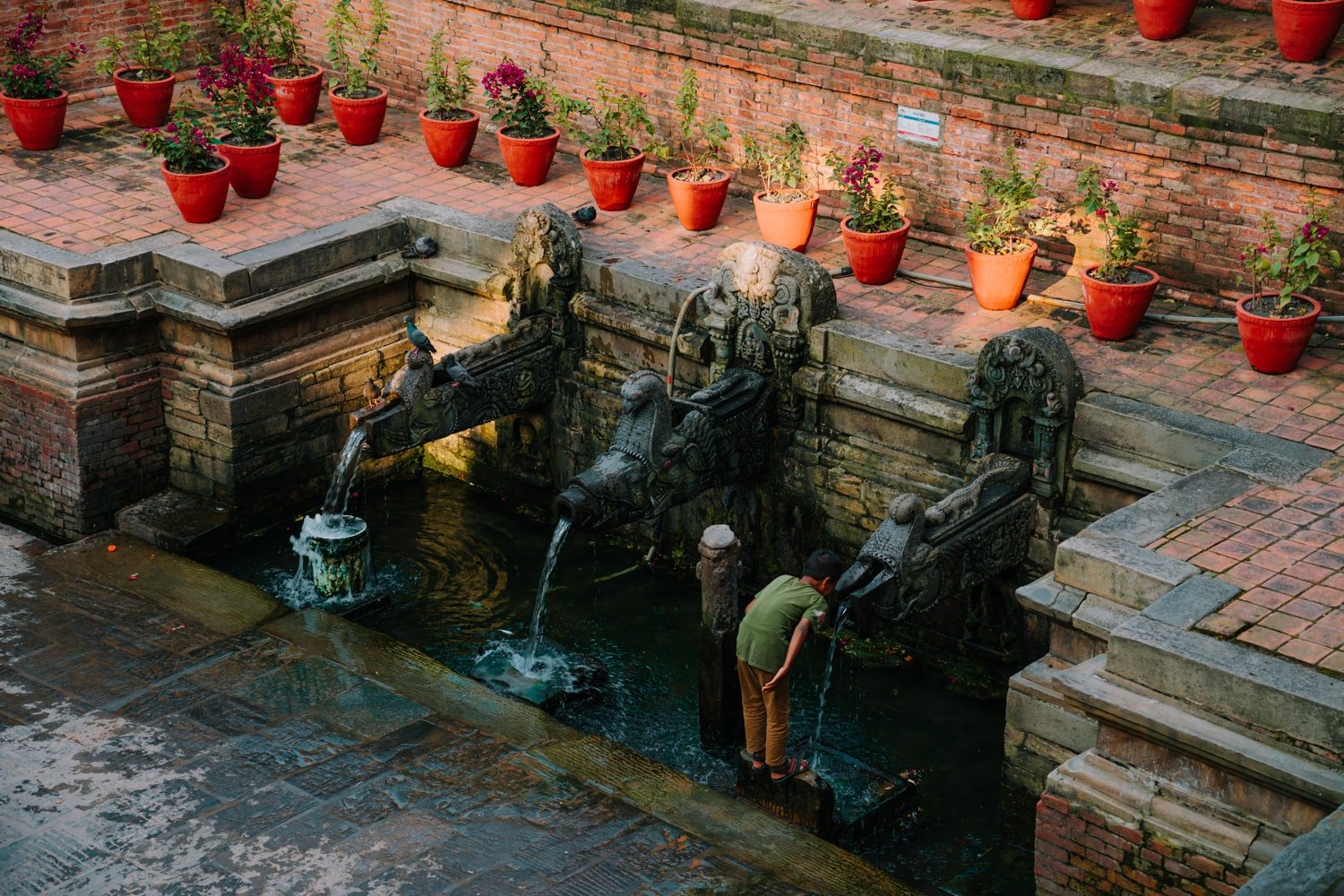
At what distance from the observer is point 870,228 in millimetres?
12219

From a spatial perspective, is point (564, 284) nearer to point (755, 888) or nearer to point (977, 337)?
point (977, 337)

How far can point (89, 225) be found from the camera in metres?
13.2

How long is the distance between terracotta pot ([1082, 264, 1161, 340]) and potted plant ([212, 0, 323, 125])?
7.38 m

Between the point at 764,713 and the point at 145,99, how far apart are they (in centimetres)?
894

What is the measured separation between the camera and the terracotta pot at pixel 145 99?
1533cm

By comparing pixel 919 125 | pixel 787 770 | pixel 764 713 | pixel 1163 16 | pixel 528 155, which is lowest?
pixel 787 770

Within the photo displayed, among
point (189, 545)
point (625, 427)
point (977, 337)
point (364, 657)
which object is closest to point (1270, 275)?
point (977, 337)

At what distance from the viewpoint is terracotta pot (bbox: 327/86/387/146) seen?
14930mm

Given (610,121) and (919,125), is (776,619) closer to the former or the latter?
(919,125)

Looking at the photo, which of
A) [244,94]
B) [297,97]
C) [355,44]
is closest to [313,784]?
[244,94]

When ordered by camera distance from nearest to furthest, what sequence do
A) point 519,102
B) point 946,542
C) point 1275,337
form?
point 946,542 → point 1275,337 → point 519,102

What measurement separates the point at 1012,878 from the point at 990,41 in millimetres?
6132

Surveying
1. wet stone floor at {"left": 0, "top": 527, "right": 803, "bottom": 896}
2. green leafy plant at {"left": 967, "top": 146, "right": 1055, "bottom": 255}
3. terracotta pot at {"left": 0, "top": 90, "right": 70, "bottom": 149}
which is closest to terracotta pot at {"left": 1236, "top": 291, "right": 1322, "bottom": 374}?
green leafy plant at {"left": 967, "top": 146, "right": 1055, "bottom": 255}

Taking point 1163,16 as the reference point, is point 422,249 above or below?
below
